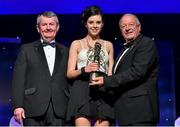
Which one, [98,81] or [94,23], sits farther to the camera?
[94,23]

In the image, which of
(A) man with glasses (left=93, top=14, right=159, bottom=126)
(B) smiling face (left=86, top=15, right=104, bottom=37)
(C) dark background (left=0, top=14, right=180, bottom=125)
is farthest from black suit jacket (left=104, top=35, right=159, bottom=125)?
(C) dark background (left=0, top=14, right=180, bottom=125)

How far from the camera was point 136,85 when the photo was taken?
316 centimetres

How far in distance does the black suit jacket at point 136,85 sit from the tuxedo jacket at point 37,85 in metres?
0.41

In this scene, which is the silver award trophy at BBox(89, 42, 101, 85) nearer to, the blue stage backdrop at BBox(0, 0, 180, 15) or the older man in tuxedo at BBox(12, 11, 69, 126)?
the older man in tuxedo at BBox(12, 11, 69, 126)

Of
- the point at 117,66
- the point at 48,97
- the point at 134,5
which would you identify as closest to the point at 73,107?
Answer: the point at 48,97

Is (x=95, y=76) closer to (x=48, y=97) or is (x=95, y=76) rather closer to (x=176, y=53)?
(x=48, y=97)

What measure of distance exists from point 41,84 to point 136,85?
70cm

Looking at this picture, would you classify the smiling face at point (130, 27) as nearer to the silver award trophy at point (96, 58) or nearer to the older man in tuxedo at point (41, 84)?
the silver award trophy at point (96, 58)

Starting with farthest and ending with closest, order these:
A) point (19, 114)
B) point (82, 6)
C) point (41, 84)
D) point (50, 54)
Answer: point (82, 6) → point (50, 54) → point (41, 84) → point (19, 114)

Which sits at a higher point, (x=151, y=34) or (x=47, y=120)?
(x=151, y=34)

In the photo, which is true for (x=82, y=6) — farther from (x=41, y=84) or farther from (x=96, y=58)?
(x=96, y=58)

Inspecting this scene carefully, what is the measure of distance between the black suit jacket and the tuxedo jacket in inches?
16.1

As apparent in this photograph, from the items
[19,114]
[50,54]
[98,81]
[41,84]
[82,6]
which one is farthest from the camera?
[82,6]

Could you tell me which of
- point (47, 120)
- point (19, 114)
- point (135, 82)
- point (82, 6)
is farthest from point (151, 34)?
Answer: point (19, 114)
